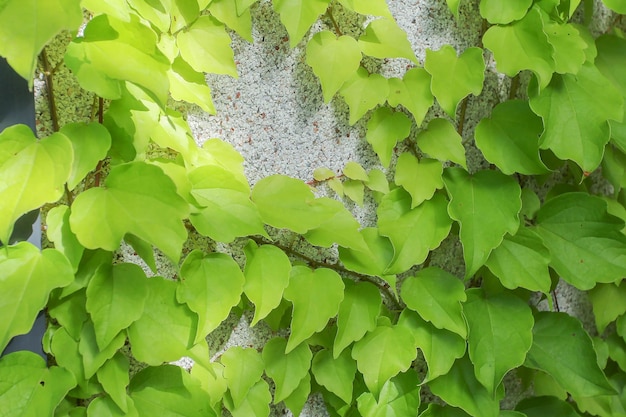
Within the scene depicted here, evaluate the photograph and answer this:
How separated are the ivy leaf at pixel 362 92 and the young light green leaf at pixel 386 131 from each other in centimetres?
4

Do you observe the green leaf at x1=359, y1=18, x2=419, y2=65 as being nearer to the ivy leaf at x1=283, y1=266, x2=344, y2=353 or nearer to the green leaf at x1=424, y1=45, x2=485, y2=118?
the green leaf at x1=424, y1=45, x2=485, y2=118

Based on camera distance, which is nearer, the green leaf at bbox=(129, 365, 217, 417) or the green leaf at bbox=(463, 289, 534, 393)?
the green leaf at bbox=(129, 365, 217, 417)

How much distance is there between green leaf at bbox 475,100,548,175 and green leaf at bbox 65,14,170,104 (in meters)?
0.49

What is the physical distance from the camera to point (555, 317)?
100 cm

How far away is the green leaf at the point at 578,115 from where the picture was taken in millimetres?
886

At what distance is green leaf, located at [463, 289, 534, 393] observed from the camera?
2.95 feet

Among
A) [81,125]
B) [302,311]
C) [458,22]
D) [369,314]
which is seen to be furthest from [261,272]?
[458,22]

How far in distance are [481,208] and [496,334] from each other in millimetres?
192

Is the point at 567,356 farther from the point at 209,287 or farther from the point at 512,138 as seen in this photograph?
the point at 209,287

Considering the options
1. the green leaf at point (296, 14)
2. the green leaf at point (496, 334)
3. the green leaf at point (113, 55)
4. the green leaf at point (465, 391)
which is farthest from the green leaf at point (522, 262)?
the green leaf at point (113, 55)

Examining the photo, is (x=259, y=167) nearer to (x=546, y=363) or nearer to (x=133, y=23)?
(x=133, y=23)

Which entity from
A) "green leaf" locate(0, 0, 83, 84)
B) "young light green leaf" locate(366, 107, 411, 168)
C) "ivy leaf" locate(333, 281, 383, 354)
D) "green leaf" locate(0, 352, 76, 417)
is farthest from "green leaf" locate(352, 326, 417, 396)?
"green leaf" locate(0, 0, 83, 84)

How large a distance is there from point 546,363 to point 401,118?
45 cm

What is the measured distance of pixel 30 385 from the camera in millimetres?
729
